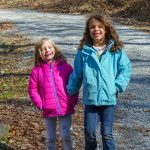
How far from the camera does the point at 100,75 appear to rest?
5449 mm

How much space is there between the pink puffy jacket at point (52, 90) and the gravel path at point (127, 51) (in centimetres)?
139

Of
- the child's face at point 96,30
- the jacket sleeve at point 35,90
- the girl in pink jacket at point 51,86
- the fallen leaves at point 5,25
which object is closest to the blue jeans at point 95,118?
the girl in pink jacket at point 51,86

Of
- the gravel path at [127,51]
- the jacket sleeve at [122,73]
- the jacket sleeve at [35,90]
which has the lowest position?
the gravel path at [127,51]

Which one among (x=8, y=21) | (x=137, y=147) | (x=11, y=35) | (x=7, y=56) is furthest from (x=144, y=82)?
(x=8, y=21)

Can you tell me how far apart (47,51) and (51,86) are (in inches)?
15.8

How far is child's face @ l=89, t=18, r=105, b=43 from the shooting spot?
5496mm

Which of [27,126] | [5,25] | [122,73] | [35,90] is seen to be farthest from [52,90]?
[5,25]

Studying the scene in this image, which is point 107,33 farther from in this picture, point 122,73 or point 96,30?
point 122,73

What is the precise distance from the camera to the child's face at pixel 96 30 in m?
5.50

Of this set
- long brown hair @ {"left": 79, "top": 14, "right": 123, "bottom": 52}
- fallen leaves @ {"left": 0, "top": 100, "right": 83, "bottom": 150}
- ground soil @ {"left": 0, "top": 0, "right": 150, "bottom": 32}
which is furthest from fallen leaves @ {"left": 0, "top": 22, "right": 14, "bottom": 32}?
long brown hair @ {"left": 79, "top": 14, "right": 123, "bottom": 52}

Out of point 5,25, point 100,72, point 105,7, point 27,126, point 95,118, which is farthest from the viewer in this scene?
point 105,7

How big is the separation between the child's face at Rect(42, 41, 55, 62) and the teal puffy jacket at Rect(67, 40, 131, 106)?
34 cm

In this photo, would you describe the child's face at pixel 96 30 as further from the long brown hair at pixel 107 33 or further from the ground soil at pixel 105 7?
the ground soil at pixel 105 7

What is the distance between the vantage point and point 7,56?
48.4 ft
